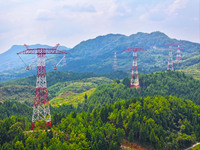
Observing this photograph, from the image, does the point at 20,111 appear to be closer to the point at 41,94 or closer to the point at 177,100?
the point at 41,94

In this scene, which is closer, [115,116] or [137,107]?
[115,116]

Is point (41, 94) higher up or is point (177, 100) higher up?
point (41, 94)

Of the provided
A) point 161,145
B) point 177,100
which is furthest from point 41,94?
point 177,100

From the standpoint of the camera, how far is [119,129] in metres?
76.9

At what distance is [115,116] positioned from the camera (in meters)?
88.1

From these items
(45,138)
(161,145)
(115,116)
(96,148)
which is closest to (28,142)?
(45,138)

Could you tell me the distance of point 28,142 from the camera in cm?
6575

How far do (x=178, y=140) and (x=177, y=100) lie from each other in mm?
27859

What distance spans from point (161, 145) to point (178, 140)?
8010 millimetres

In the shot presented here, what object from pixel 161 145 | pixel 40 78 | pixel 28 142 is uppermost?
pixel 40 78

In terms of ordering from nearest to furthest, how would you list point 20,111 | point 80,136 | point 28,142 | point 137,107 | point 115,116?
point 28,142 < point 80,136 < point 115,116 < point 137,107 < point 20,111

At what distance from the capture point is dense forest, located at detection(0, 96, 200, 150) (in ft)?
223

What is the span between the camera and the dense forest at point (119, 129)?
68.1 metres

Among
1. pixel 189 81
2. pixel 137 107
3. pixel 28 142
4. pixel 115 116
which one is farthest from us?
pixel 189 81
